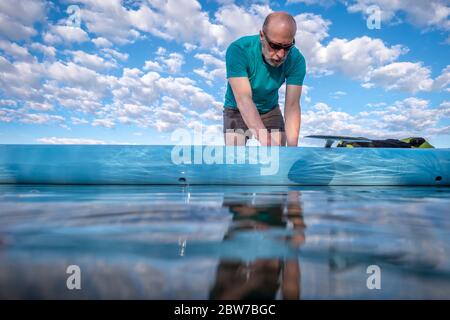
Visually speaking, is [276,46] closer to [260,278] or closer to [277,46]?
[277,46]

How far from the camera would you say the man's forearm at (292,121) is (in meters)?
4.20

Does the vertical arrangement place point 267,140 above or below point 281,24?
below

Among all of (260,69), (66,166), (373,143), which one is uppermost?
(260,69)

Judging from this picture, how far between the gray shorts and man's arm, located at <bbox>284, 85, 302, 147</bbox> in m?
0.27

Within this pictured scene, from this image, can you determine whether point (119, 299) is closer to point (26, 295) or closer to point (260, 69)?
point (26, 295)

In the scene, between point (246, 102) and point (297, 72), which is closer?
point (246, 102)

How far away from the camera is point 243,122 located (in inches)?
170

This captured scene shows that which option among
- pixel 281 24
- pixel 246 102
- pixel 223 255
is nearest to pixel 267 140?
pixel 246 102

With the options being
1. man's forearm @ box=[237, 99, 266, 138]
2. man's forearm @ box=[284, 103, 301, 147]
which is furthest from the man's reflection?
man's forearm @ box=[284, 103, 301, 147]

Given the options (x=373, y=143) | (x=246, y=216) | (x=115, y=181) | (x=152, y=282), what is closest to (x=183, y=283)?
(x=152, y=282)

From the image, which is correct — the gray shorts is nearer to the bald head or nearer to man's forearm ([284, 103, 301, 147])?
man's forearm ([284, 103, 301, 147])

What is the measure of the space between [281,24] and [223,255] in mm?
3124

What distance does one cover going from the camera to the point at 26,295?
0.58 m
